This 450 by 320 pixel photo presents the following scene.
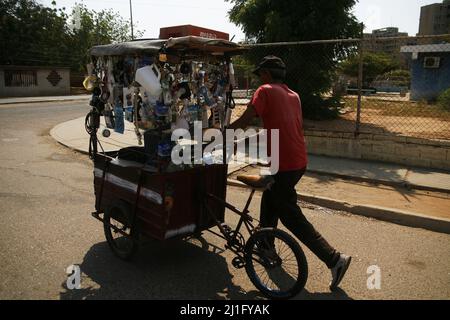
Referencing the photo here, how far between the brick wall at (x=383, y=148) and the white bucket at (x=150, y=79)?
552 cm

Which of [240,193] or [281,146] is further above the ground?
[281,146]

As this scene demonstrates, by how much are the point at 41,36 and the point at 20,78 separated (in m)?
8.98

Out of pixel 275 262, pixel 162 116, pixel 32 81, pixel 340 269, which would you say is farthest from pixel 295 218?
pixel 32 81

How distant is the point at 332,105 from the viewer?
11.6 meters

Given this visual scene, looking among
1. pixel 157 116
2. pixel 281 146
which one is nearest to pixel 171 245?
pixel 157 116

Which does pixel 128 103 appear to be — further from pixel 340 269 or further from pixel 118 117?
pixel 340 269

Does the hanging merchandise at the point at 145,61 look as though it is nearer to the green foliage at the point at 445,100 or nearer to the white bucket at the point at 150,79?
the white bucket at the point at 150,79

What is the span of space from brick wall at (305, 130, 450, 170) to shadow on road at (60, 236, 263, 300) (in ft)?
16.0

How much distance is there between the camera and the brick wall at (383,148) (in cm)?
728

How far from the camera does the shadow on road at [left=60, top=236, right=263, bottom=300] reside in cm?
339

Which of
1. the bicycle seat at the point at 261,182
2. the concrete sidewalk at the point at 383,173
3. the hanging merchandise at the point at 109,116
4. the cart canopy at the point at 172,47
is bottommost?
the concrete sidewalk at the point at 383,173

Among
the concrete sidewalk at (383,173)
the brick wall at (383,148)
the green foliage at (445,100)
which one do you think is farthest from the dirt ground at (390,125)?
the concrete sidewalk at (383,173)
